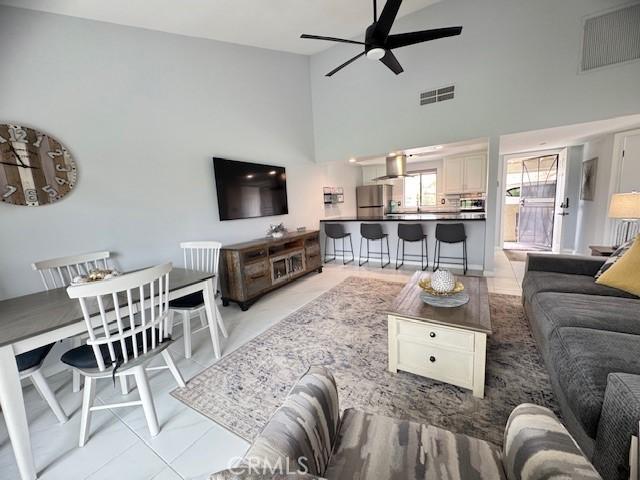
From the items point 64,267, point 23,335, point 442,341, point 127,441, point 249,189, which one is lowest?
point 127,441

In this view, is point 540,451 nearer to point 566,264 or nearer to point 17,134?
Result: point 566,264

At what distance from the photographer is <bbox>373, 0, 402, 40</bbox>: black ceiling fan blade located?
79.7 inches

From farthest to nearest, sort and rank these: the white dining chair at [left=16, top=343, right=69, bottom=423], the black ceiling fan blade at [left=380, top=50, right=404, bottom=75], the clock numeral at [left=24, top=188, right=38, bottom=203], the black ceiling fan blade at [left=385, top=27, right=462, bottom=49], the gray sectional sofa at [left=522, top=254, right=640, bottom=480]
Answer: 1. the black ceiling fan blade at [left=380, top=50, right=404, bottom=75]
2. the black ceiling fan blade at [left=385, top=27, right=462, bottom=49]
3. the clock numeral at [left=24, top=188, right=38, bottom=203]
4. the white dining chair at [left=16, top=343, right=69, bottom=423]
5. the gray sectional sofa at [left=522, top=254, right=640, bottom=480]

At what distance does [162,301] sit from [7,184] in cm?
155

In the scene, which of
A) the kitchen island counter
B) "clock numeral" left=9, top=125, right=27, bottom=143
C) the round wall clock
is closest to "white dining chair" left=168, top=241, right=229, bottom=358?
the round wall clock

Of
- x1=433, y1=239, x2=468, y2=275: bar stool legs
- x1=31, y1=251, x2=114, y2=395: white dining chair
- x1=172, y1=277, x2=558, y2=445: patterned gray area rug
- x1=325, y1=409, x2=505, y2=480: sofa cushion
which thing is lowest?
x1=172, y1=277, x2=558, y2=445: patterned gray area rug

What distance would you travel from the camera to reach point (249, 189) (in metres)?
3.79

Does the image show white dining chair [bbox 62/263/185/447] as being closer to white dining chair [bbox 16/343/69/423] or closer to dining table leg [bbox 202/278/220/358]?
white dining chair [bbox 16/343/69/423]

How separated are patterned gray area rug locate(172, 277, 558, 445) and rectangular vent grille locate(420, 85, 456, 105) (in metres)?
3.14

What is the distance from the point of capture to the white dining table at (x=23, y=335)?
1205 millimetres

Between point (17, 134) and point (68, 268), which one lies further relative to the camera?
point (68, 268)

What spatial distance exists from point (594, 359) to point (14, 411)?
272 cm

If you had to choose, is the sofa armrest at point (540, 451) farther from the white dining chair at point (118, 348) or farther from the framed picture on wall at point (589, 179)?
the framed picture on wall at point (589, 179)

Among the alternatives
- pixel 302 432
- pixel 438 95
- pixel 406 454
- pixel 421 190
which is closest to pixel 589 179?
pixel 438 95
